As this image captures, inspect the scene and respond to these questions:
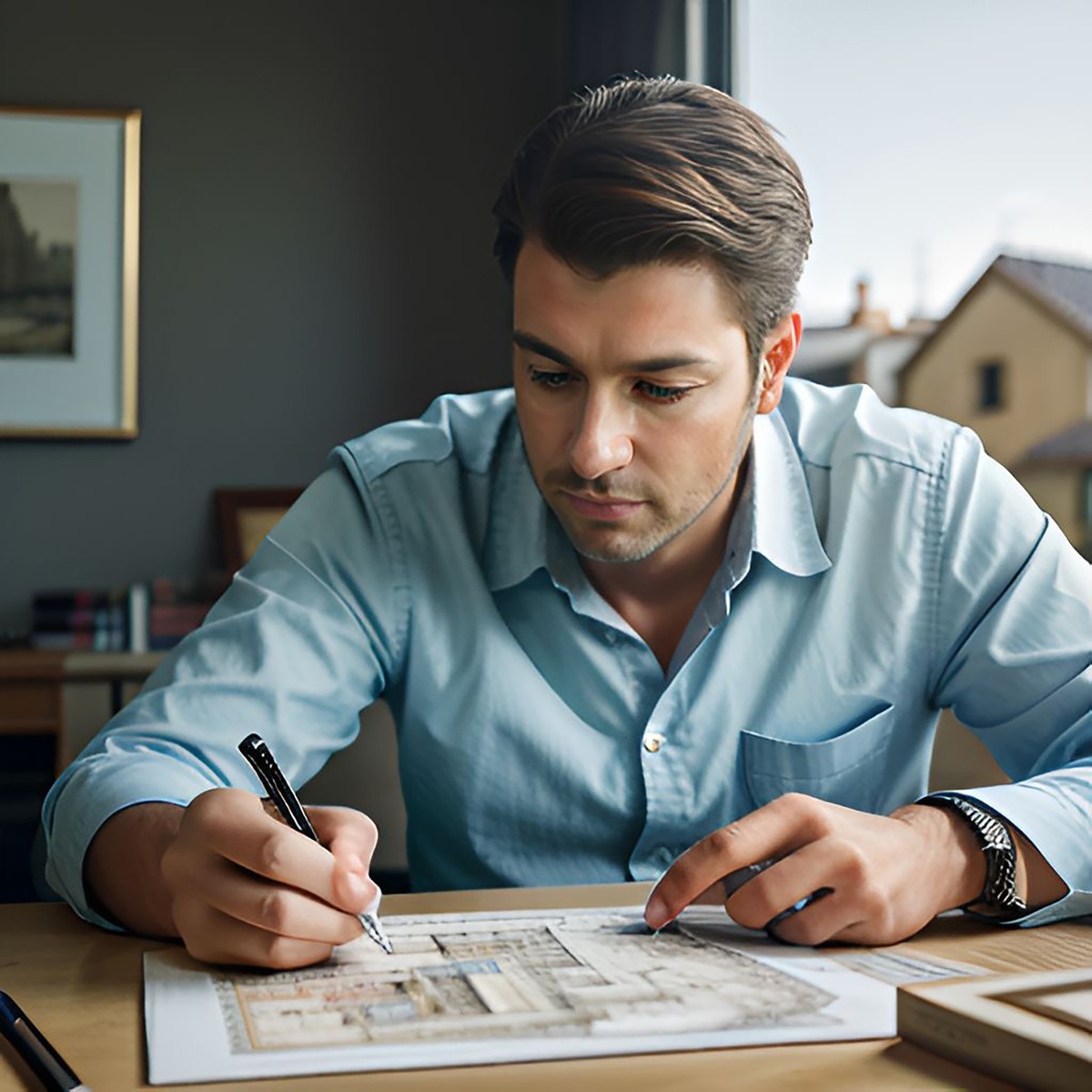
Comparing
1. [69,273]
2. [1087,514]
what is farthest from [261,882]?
[69,273]

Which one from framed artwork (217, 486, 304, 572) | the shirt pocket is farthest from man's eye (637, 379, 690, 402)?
framed artwork (217, 486, 304, 572)

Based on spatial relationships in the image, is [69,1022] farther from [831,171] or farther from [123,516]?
[123,516]

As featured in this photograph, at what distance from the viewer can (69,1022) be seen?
0.68 meters

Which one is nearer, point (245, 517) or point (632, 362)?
point (632, 362)

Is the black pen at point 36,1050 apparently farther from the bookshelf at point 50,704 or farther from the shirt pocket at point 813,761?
the bookshelf at point 50,704

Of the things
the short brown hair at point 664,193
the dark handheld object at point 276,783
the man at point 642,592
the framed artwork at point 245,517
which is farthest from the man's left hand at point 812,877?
the framed artwork at point 245,517

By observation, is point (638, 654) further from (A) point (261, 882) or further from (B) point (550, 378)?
(A) point (261, 882)

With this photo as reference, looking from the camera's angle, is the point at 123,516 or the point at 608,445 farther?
the point at 123,516

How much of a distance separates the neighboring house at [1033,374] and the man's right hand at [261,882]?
156cm

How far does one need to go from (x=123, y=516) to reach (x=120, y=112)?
1.04m

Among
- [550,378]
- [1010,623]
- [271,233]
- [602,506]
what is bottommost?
[1010,623]

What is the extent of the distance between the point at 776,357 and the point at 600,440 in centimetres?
28

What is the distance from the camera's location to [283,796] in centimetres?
78

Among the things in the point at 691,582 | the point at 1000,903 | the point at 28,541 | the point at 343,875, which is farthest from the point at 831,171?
the point at 28,541
